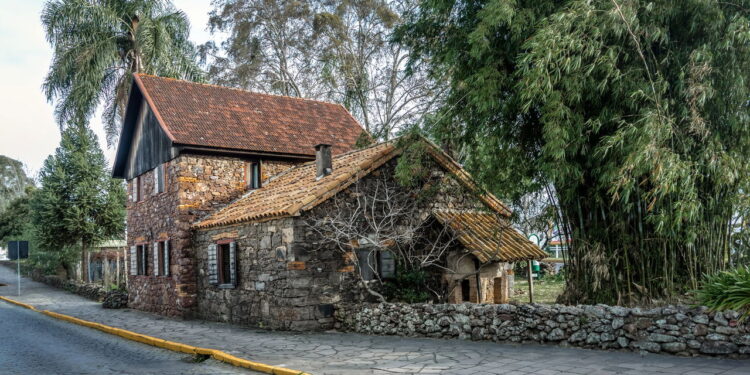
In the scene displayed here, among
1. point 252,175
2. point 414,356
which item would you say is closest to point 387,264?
point 414,356

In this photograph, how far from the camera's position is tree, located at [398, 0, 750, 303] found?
8.42m

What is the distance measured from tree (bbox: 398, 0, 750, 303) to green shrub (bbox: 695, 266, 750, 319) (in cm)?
81

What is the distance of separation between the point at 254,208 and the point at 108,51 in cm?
1650

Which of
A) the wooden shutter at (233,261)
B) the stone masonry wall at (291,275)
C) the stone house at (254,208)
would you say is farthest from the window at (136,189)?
the wooden shutter at (233,261)

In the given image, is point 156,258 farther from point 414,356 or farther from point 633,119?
point 633,119

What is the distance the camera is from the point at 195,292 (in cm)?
1703

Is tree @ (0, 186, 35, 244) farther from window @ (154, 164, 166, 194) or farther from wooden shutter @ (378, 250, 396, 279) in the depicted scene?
wooden shutter @ (378, 250, 396, 279)

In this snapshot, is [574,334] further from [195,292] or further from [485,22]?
[195,292]

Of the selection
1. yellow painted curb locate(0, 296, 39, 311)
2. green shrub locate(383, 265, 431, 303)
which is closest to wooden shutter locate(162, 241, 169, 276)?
yellow painted curb locate(0, 296, 39, 311)

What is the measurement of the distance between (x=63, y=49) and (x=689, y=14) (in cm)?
2605

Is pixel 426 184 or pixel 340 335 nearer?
pixel 340 335

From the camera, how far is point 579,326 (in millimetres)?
8914

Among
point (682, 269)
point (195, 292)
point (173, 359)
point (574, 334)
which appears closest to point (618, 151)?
point (682, 269)

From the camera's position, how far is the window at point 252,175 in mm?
18031
